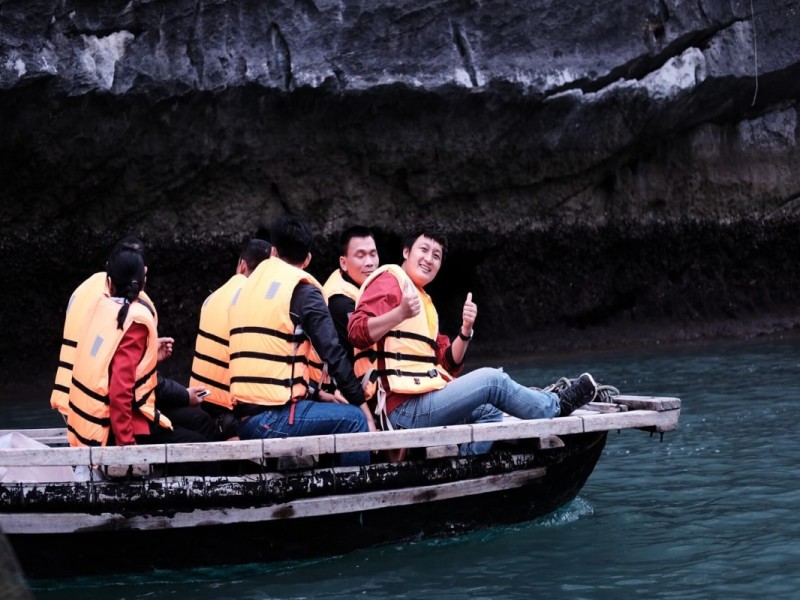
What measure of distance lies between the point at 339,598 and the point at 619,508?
207cm

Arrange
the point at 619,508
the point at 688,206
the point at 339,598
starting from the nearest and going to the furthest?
the point at 339,598
the point at 619,508
the point at 688,206

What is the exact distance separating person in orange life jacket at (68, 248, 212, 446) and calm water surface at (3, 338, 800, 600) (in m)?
0.70

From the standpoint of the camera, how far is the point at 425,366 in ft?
18.6

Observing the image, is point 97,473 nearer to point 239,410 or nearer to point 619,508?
point 239,410

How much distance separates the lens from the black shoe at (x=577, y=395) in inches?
239

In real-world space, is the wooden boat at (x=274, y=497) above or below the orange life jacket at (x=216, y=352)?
below

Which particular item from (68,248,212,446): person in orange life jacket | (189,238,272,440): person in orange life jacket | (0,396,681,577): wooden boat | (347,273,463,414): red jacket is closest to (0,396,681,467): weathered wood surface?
(0,396,681,577): wooden boat

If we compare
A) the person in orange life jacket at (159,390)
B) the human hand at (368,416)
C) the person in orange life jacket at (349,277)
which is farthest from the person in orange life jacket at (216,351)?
the human hand at (368,416)

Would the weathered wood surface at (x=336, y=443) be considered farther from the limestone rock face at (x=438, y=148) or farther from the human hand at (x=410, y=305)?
the limestone rock face at (x=438, y=148)

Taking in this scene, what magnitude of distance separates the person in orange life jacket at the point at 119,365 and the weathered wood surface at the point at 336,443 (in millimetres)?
268

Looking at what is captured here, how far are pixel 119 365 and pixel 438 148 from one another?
866 centimetres

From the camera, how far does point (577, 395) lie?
6090mm

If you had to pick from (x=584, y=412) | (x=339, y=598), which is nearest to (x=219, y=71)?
(x=584, y=412)

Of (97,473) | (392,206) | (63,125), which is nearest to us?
(97,473)
